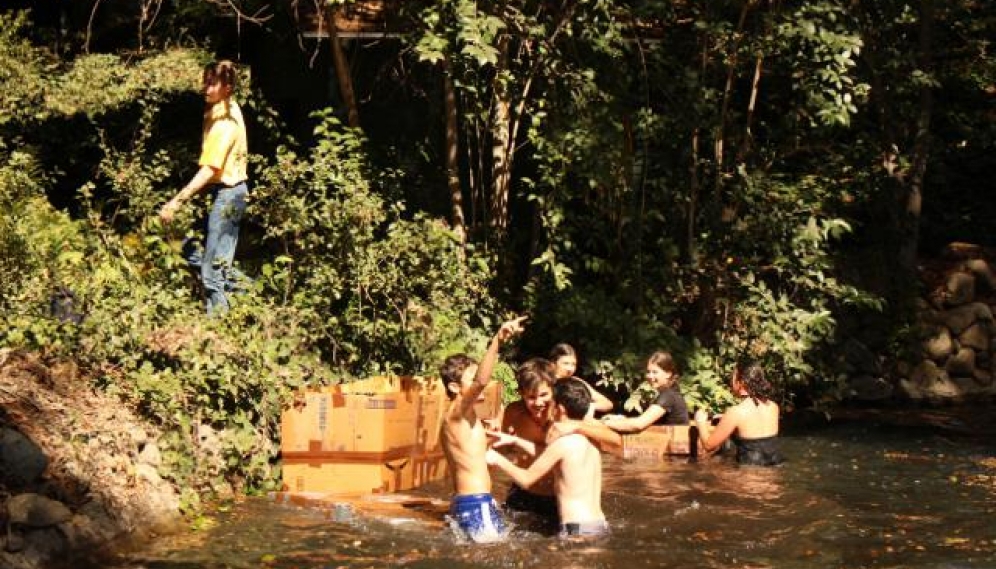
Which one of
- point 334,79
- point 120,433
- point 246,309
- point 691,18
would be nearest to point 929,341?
point 691,18

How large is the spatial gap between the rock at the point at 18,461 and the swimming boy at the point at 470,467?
258cm

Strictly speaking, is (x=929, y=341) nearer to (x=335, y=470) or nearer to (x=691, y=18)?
(x=691, y=18)

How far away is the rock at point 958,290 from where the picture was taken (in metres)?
18.1

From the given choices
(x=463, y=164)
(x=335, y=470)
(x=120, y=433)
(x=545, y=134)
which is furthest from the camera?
(x=463, y=164)

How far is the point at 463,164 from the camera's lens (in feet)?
53.7

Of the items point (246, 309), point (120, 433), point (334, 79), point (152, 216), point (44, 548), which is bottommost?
point (44, 548)

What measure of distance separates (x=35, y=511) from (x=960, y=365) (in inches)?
500

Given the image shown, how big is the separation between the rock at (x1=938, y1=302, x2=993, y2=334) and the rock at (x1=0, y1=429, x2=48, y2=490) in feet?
41.4

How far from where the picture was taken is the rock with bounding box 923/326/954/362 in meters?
17.5

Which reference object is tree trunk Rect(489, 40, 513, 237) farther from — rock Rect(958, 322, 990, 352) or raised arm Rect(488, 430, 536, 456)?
rock Rect(958, 322, 990, 352)

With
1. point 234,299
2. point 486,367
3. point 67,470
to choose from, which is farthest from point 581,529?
point 234,299

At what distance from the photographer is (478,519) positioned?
358 inches

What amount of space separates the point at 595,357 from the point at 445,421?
4853 millimetres

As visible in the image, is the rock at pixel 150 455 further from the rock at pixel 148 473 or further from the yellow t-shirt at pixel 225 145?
the yellow t-shirt at pixel 225 145
